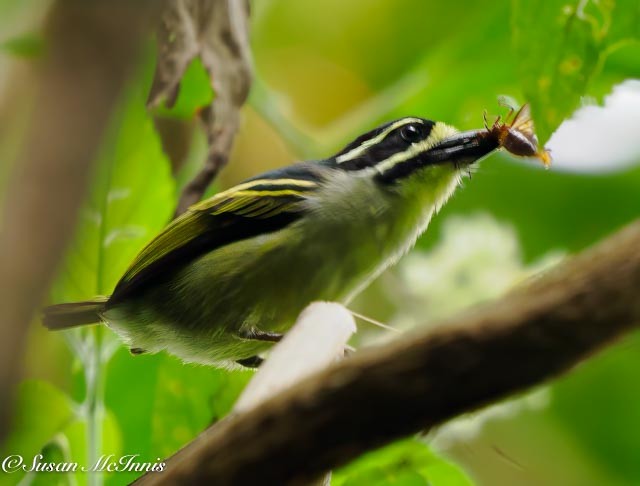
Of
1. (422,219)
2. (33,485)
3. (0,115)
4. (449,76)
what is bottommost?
(33,485)

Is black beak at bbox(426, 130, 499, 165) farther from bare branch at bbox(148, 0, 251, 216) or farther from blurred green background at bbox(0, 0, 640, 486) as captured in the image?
bare branch at bbox(148, 0, 251, 216)

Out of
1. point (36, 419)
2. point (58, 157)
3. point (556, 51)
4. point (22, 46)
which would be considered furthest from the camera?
point (22, 46)

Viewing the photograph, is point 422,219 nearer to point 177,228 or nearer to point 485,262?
point 485,262

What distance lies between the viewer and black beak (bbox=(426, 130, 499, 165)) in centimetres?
271

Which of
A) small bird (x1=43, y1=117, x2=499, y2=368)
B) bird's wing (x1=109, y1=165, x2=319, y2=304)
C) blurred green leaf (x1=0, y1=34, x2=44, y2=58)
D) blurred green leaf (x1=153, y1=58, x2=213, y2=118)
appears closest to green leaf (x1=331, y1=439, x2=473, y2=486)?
small bird (x1=43, y1=117, x2=499, y2=368)

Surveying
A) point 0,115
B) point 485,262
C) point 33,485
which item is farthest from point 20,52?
point 485,262

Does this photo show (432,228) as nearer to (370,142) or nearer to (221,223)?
(370,142)

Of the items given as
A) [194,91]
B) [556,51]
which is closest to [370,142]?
[194,91]

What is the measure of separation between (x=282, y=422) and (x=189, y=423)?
4.43 feet

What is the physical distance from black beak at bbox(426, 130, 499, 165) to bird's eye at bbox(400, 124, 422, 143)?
9 centimetres

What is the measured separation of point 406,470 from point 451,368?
1038 mm

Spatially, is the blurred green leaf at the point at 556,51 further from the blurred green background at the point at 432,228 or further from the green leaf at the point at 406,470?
the green leaf at the point at 406,470

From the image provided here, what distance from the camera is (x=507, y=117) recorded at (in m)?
2.74

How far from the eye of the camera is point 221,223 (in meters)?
2.81
